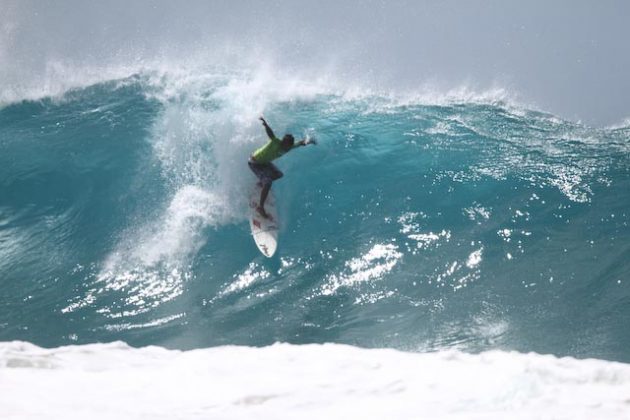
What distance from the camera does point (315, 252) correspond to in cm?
972

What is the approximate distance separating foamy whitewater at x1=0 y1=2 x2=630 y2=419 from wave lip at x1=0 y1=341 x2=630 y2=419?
3cm

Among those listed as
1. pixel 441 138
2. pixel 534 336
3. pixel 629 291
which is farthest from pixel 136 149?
pixel 629 291

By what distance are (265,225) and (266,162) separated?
3.58ft

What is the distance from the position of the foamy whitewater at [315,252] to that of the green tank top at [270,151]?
896 mm

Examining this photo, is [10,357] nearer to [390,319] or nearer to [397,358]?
[397,358]

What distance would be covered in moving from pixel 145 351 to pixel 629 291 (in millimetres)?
7157

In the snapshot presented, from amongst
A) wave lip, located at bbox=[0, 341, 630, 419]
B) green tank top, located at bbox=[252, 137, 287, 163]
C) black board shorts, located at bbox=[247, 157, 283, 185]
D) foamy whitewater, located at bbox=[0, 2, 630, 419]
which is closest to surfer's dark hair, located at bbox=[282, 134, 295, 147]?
green tank top, located at bbox=[252, 137, 287, 163]

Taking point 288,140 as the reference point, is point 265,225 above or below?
below

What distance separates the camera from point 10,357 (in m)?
4.86

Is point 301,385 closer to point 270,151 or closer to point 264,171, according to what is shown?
point 270,151

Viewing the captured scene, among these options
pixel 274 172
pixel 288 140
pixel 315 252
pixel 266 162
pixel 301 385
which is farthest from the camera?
pixel 274 172

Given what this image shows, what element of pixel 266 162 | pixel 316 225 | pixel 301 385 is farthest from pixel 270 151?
pixel 301 385

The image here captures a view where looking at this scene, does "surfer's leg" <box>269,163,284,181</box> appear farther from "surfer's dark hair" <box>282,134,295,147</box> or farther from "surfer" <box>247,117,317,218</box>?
"surfer's dark hair" <box>282,134,295,147</box>

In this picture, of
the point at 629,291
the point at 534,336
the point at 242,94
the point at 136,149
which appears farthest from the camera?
the point at 242,94
